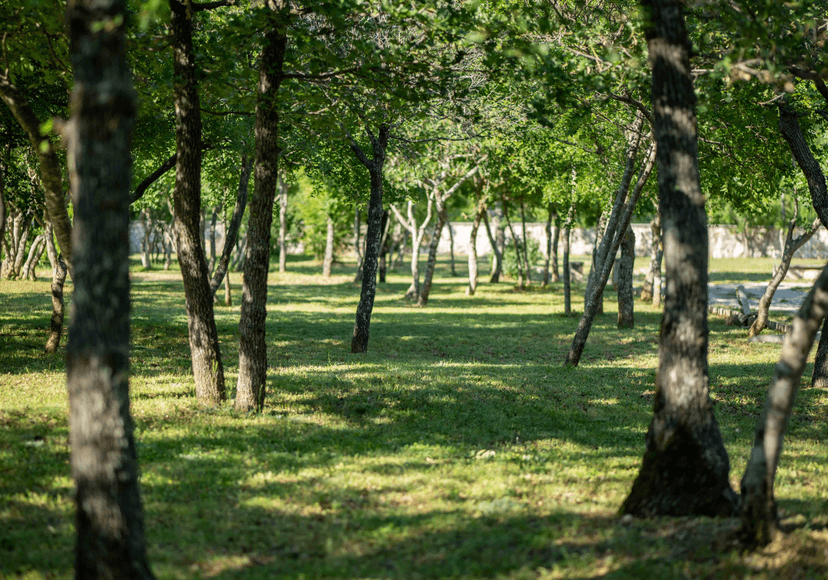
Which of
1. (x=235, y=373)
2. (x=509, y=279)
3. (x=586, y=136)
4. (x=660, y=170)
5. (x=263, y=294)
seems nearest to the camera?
(x=660, y=170)

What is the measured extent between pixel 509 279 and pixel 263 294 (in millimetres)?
41725

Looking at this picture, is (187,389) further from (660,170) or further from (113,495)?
(660,170)

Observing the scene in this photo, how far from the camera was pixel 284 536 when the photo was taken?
5027 mm

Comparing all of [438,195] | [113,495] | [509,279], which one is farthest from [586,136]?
[509,279]

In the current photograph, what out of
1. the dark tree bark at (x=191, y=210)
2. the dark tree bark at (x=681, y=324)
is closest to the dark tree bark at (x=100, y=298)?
the dark tree bark at (x=681, y=324)

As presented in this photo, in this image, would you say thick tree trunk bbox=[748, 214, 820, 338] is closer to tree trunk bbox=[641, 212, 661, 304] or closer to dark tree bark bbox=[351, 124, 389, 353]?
tree trunk bbox=[641, 212, 661, 304]

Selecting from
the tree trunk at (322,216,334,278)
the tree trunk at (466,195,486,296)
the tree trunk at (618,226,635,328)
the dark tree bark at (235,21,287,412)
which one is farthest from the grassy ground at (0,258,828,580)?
the tree trunk at (322,216,334,278)

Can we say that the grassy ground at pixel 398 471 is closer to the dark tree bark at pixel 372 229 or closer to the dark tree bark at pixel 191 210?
the dark tree bark at pixel 191 210

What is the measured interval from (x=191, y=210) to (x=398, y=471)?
14.0 ft

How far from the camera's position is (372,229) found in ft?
48.3

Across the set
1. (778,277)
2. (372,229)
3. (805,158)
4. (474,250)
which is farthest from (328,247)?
(805,158)

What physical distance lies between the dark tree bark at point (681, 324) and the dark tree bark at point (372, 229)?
9.54 metres

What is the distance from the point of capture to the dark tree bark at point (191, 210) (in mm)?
8156

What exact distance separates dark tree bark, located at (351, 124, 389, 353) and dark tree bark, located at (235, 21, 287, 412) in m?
5.85
